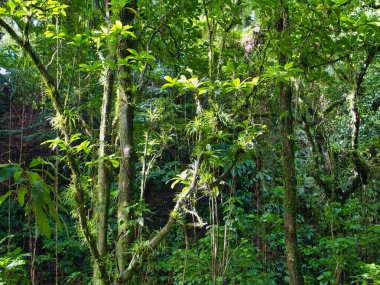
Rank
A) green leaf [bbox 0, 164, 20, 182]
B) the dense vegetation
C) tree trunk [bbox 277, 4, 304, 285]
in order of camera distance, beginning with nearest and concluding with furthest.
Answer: green leaf [bbox 0, 164, 20, 182]
the dense vegetation
tree trunk [bbox 277, 4, 304, 285]

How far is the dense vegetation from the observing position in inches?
73.6

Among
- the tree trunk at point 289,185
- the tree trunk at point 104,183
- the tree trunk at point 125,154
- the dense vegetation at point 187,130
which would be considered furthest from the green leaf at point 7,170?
the tree trunk at point 289,185

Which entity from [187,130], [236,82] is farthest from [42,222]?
[187,130]

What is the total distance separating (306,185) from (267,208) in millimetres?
808

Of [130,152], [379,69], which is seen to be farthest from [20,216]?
[379,69]

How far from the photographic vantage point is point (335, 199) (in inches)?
205

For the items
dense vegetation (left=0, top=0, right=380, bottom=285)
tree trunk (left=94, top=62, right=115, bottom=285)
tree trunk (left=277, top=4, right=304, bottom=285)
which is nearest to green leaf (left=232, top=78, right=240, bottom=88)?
dense vegetation (left=0, top=0, right=380, bottom=285)

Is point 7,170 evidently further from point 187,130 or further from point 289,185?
point 289,185

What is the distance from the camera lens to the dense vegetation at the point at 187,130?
1869mm

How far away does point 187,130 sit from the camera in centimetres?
210

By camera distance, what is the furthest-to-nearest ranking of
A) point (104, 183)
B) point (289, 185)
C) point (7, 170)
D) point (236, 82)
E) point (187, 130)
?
point (289, 185)
point (104, 183)
point (187, 130)
point (236, 82)
point (7, 170)

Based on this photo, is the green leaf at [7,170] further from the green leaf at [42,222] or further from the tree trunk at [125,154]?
the tree trunk at [125,154]

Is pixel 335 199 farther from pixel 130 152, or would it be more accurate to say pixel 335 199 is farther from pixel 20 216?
pixel 20 216

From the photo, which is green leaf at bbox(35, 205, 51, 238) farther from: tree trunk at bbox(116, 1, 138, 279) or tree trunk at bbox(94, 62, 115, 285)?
tree trunk at bbox(116, 1, 138, 279)
